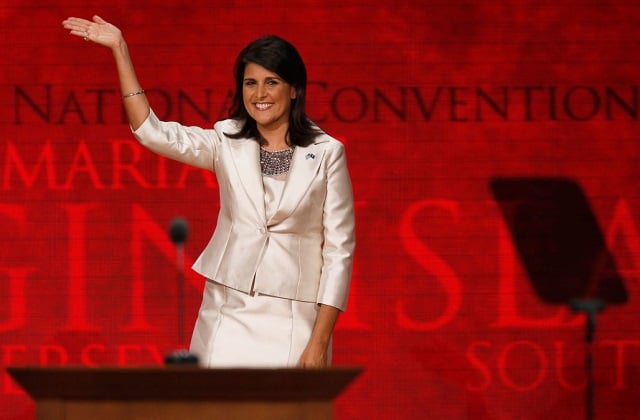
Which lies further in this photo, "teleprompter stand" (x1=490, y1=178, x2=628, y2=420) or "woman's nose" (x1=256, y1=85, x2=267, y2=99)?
"teleprompter stand" (x1=490, y1=178, x2=628, y2=420)

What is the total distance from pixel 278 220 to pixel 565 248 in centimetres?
188

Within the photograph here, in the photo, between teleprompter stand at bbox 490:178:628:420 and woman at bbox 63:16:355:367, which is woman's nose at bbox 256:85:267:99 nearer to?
woman at bbox 63:16:355:367

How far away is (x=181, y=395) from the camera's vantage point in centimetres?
199

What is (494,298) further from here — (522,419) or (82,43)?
(82,43)

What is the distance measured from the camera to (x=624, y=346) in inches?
171

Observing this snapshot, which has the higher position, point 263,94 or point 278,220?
point 263,94

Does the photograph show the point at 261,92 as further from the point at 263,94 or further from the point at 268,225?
the point at 268,225

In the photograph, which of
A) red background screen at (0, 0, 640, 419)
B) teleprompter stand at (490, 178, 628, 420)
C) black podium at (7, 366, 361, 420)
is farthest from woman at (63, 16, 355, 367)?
teleprompter stand at (490, 178, 628, 420)

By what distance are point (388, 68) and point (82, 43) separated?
116 cm

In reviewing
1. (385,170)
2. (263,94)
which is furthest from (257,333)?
(385,170)

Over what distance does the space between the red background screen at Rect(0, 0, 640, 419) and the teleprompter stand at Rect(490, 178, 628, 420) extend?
42 millimetres

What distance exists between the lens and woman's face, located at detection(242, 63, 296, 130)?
2.81m

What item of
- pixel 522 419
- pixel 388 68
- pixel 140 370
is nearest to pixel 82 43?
pixel 388 68

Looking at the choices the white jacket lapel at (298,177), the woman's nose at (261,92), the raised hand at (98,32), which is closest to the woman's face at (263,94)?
the woman's nose at (261,92)
